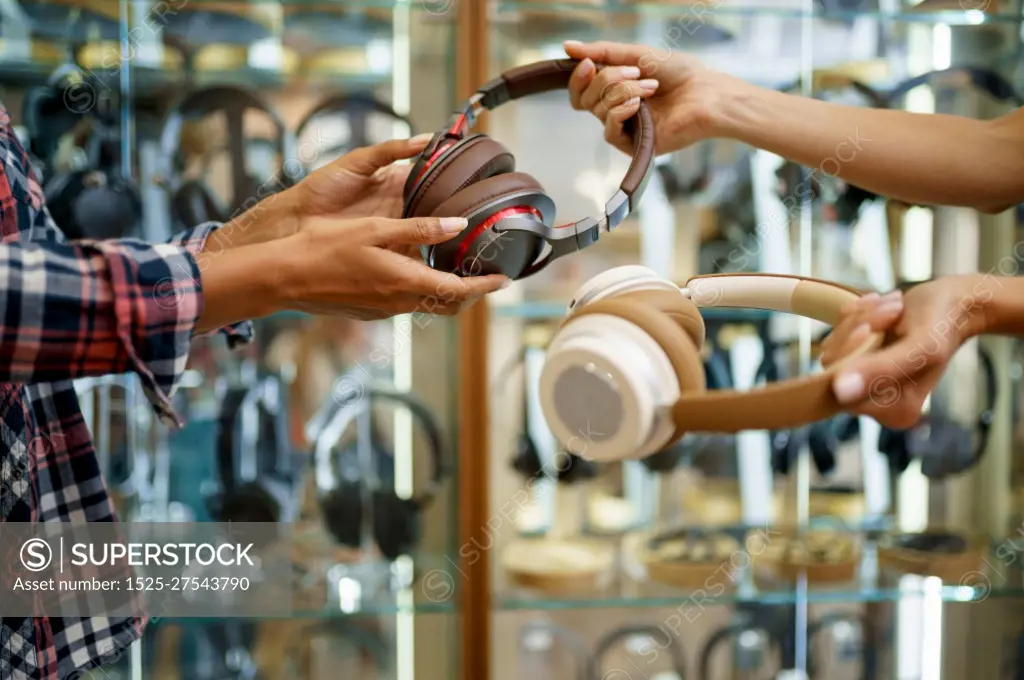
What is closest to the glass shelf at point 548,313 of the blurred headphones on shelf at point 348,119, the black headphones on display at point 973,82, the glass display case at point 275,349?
the glass display case at point 275,349

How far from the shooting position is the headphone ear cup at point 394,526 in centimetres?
152

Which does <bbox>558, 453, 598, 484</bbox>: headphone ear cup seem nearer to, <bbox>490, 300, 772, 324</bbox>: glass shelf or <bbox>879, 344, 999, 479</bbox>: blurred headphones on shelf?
<bbox>490, 300, 772, 324</bbox>: glass shelf

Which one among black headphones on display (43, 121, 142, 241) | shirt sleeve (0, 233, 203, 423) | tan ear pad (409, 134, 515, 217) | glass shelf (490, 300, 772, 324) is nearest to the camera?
shirt sleeve (0, 233, 203, 423)

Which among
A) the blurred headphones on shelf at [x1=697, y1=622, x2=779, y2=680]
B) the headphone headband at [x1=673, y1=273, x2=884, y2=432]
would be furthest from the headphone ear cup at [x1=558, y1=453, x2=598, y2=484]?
the headphone headband at [x1=673, y1=273, x2=884, y2=432]

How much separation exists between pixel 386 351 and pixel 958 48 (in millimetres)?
1332

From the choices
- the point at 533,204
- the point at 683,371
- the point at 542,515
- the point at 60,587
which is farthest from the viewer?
the point at 542,515

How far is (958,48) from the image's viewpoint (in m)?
1.66

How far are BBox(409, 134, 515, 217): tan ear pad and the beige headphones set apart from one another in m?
0.20

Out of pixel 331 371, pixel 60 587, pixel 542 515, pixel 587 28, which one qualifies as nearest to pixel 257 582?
pixel 331 371

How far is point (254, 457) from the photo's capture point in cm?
152

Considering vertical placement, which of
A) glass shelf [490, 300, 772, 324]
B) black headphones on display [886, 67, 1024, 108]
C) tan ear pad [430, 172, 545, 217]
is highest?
black headphones on display [886, 67, 1024, 108]

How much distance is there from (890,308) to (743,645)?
1396 mm

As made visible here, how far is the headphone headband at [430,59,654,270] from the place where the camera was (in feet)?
2.02

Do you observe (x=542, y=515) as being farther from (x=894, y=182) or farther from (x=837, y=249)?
(x=894, y=182)
